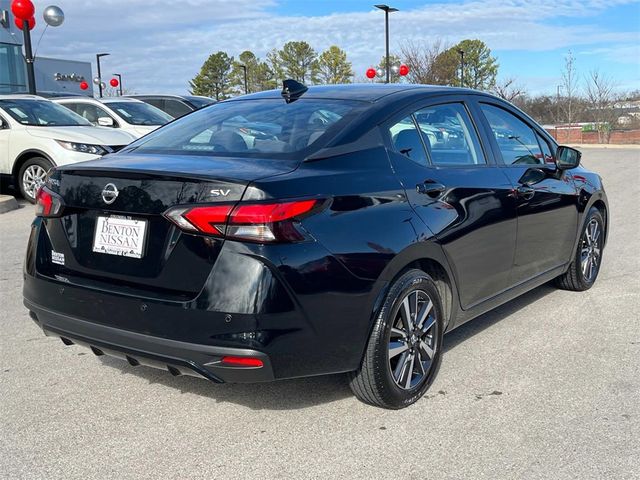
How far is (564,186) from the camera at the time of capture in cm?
505

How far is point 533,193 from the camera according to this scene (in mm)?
4551

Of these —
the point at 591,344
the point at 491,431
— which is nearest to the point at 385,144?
the point at 491,431

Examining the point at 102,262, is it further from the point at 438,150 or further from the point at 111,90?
the point at 111,90

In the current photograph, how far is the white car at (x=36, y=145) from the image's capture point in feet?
33.8

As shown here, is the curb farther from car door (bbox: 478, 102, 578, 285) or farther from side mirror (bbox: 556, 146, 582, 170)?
side mirror (bbox: 556, 146, 582, 170)

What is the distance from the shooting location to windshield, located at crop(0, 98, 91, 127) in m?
10.9

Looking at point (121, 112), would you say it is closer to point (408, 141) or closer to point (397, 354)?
point (408, 141)

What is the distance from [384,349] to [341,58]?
186ft

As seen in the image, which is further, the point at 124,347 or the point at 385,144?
the point at 385,144

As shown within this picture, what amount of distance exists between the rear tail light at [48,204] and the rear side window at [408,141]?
5.71 feet

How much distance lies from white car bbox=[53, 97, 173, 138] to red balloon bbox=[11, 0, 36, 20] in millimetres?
1833

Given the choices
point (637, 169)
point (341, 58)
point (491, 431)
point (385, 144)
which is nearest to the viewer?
point (491, 431)

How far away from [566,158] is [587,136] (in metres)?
35.5

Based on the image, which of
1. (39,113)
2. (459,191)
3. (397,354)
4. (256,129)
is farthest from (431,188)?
(39,113)
